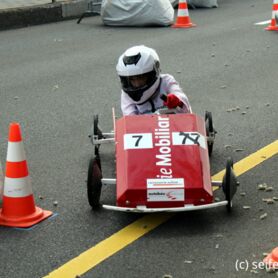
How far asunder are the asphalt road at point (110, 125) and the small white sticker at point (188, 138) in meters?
0.49

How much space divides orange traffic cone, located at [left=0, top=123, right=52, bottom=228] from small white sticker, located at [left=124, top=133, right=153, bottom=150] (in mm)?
721

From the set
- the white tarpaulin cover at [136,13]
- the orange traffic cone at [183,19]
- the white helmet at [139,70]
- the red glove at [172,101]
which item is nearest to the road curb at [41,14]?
the white tarpaulin cover at [136,13]

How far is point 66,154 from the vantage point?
6.50 metres

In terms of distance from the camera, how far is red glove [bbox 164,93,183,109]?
5.49 metres

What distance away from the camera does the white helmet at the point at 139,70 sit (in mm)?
5527

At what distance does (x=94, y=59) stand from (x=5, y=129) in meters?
4.00

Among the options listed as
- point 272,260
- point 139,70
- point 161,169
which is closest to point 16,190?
point 161,169

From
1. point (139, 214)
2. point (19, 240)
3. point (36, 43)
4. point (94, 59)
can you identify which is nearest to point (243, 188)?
point (139, 214)

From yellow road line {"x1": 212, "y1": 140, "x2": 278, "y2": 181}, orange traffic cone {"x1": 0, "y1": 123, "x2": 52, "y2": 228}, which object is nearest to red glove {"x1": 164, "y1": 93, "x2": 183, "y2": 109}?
yellow road line {"x1": 212, "y1": 140, "x2": 278, "y2": 181}

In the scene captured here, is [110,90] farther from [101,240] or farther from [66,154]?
[101,240]

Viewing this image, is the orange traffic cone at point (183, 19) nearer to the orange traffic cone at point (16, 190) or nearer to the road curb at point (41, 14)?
the road curb at point (41, 14)

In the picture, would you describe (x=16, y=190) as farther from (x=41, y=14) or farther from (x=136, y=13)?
(x=41, y=14)

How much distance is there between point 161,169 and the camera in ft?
15.9

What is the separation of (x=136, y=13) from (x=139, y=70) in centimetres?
942
